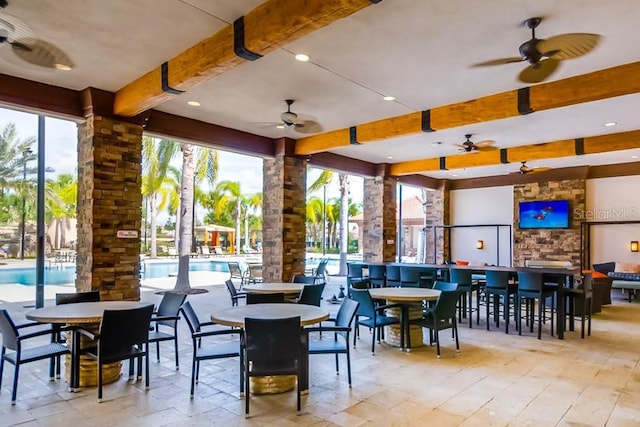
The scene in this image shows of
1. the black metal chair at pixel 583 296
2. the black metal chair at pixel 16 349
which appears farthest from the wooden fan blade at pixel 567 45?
the black metal chair at pixel 16 349

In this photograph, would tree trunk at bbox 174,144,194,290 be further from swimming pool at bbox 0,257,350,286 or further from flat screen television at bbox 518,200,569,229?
flat screen television at bbox 518,200,569,229

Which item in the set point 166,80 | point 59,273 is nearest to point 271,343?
point 166,80

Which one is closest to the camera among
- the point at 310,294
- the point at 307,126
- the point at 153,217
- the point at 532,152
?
the point at 310,294

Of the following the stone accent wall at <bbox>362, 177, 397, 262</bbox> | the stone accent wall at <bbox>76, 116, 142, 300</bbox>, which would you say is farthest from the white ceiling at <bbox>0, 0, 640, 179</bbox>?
the stone accent wall at <bbox>362, 177, 397, 262</bbox>

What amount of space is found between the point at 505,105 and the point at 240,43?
3670 mm

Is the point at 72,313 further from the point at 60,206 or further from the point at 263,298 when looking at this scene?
the point at 60,206

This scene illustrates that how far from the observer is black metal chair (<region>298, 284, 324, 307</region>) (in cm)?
521

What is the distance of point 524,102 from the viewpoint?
17.8ft

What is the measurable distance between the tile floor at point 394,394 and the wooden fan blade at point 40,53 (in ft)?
9.49

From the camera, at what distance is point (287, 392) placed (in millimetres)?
3732

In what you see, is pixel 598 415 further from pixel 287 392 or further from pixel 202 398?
pixel 202 398

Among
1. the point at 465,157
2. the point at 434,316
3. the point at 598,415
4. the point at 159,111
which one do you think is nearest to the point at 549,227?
the point at 465,157

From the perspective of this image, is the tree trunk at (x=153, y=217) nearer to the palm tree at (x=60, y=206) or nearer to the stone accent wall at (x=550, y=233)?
the palm tree at (x=60, y=206)

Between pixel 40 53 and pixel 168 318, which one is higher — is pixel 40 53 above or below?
above
